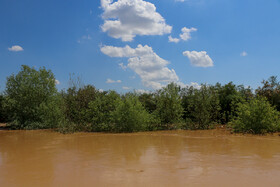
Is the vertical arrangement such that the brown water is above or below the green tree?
below

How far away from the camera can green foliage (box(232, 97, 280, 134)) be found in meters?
13.0

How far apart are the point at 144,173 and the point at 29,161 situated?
13.4 ft

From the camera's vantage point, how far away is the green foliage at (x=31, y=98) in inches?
764

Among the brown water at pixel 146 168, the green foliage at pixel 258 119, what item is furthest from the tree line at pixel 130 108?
the brown water at pixel 146 168

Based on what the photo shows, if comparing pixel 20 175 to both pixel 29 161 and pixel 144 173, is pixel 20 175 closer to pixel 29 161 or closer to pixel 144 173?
pixel 29 161

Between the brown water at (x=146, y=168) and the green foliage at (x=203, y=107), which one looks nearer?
the brown water at (x=146, y=168)

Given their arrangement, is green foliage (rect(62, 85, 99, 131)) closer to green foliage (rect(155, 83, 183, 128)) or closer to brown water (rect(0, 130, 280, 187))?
green foliage (rect(155, 83, 183, 128))

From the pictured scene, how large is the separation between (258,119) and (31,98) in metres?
18.1

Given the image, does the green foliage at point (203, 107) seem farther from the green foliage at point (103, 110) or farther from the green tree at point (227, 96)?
the green foliage at point (103, 110)

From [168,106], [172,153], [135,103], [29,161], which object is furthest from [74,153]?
[168,106]

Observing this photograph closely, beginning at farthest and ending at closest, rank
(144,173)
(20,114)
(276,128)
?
1. (20,114)
2. (276,128)
3. (144,173)

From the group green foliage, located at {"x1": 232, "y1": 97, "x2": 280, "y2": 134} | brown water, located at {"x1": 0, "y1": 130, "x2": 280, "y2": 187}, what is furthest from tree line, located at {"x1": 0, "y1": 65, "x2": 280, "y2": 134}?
brown water, located at {"x1": 0, "y1": 130, "x2": 280, "y2": 187}

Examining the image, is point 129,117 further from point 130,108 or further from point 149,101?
point 149,101

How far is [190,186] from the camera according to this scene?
4.54m
